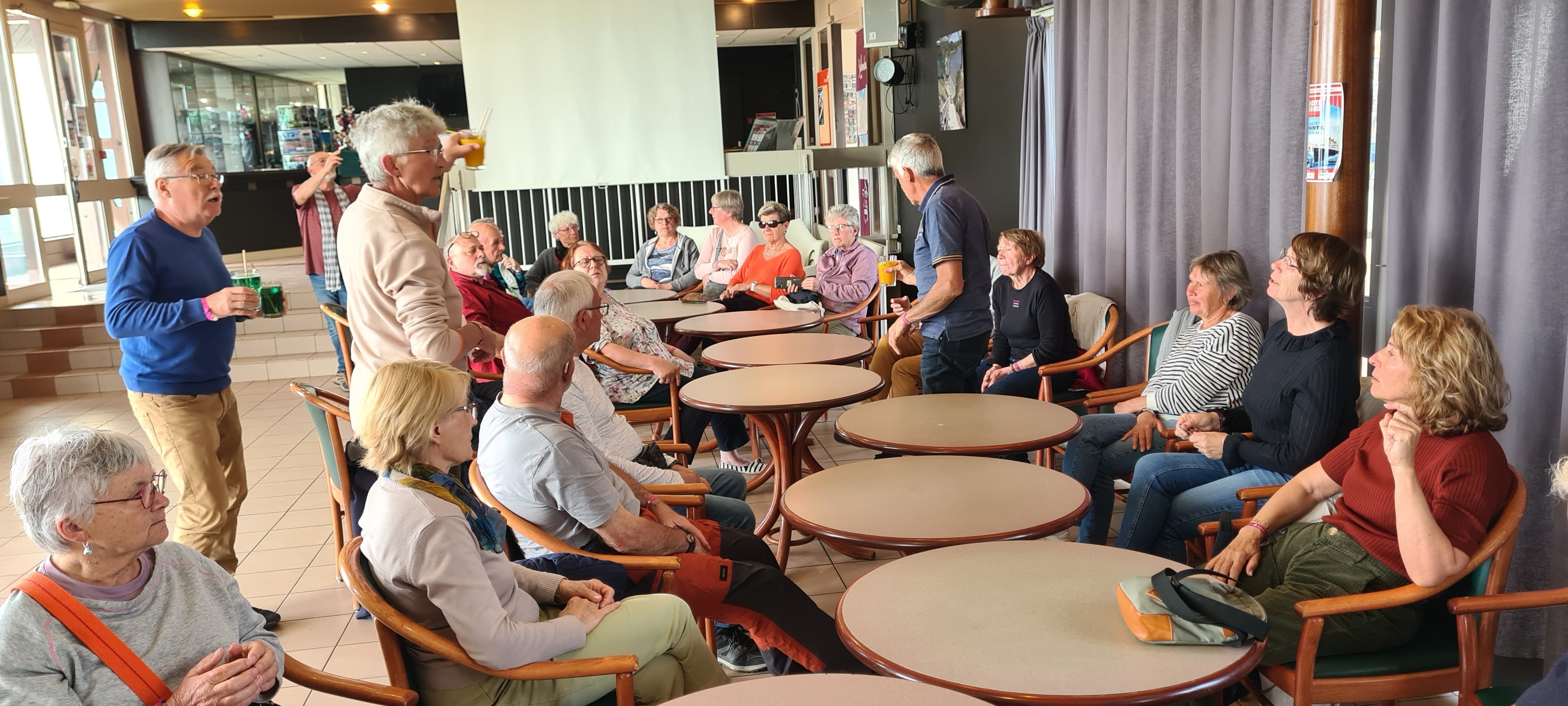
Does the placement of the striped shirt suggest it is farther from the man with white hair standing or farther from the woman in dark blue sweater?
the man with white hair standing

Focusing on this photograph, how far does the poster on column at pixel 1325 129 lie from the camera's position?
106 inches

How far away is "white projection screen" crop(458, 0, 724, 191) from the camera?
791 cm

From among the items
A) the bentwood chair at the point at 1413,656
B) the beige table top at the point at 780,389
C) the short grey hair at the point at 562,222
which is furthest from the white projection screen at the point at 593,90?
the bentwood chair at the point at 1413,656

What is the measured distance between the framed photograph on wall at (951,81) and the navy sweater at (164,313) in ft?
17.3

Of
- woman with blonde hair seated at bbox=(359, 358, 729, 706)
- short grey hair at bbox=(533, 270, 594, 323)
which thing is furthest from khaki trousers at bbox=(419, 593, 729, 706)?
short grey hair at bbox=(533, 270, 594, 323)

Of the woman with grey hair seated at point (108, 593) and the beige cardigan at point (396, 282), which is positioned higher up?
the beige cardigan at point (396, 282)

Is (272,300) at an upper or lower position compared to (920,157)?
lower

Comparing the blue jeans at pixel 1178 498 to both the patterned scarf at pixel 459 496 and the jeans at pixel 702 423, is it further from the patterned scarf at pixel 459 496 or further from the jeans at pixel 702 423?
the jeans at pixel 702 423

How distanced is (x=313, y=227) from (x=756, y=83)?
9.70 meters

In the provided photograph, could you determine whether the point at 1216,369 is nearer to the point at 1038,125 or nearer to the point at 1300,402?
the point at 1300,402

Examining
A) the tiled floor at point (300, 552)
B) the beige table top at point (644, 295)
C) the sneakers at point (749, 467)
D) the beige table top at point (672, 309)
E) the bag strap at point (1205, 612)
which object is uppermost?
the beige table top at point (644, 295)

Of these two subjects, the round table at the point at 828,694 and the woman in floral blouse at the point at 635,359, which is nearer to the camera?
the round table at the point at 828,694

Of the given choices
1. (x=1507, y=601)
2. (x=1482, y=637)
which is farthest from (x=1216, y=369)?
(x=1507, y=601)

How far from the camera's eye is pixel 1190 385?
322 cm
